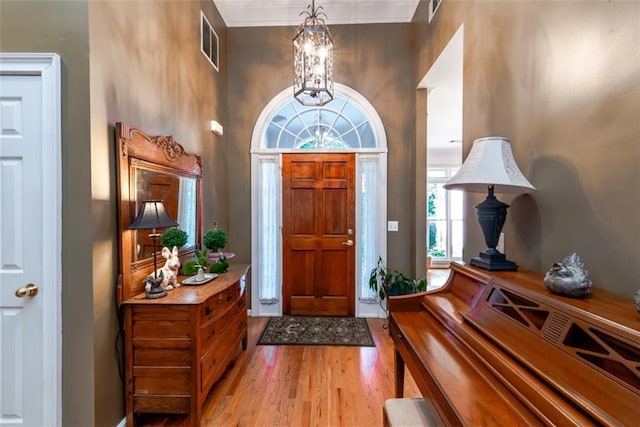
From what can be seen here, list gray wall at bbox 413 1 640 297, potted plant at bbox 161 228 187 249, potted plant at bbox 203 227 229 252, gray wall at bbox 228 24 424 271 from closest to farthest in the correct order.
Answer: gray wall at bbox 413 1 640 297 → potted plant at bbox 161 228 187 249 → potted plant at bbox 203 227 229 252 → gray wall at bbox 228 24 424 271

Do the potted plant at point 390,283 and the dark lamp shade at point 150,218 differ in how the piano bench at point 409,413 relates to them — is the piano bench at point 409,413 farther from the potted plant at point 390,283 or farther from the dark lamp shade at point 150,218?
the potted plant at point 390,283

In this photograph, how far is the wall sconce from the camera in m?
3.31

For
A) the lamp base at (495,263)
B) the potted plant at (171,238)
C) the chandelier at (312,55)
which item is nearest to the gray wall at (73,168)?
the potted plant at (171,238)

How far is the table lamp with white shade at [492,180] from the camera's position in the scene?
1.38m

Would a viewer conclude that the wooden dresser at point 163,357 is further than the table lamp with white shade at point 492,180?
Yes

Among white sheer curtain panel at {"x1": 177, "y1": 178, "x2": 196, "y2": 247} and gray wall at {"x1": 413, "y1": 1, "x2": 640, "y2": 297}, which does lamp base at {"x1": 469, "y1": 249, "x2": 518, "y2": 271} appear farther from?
white sheer curtain panel at {"x1": 177, "y1": 178, "x2": 196, "y2": 247}

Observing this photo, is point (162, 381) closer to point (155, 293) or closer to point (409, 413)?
point (155, 293)

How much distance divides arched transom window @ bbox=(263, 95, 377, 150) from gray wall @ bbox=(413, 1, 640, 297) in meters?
1.92

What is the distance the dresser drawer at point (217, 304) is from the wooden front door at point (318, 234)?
1.38 metres

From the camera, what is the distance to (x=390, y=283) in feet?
11.5

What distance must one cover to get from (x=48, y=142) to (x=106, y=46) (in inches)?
26.1

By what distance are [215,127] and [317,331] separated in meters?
2.66

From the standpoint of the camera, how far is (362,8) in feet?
11.8

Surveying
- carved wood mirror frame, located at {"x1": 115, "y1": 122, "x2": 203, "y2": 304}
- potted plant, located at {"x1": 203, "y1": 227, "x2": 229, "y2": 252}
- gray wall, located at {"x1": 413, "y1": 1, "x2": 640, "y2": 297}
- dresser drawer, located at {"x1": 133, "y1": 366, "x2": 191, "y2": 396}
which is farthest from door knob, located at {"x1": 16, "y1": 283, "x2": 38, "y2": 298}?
gray wall, located at {"x1": 413, "y1": 1, "x2": 640, "y2": 297}
